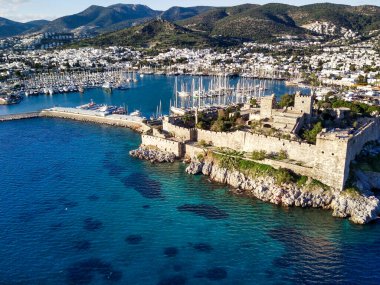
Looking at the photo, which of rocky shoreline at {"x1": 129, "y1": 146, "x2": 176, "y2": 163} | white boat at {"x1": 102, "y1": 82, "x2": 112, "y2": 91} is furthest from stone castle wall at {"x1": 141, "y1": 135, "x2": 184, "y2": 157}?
white boat at {"x1": 102, "y1": 82, "x2": 112, "y2": 91}

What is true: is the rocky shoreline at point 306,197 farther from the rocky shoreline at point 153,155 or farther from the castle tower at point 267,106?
the castle tower at point 267,106

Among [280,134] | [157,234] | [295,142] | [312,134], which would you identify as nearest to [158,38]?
[280,134]

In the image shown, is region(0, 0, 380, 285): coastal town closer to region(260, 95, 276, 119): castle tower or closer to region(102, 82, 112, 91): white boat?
region(260, 95, 276, 119): castle tower

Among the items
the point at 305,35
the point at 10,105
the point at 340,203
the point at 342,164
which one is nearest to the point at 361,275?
the point at 340,203

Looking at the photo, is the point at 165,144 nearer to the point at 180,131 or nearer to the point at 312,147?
the point at 180,131

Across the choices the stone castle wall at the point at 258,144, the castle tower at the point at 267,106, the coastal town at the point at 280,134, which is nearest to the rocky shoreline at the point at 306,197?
the coastal town at the point at 280,134

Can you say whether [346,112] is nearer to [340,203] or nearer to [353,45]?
[340,203]
